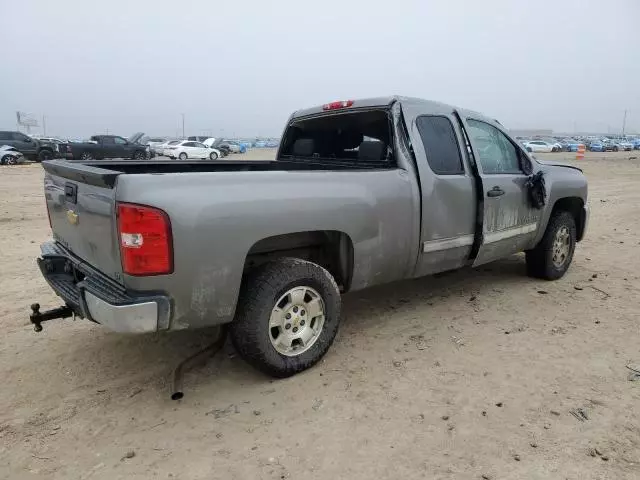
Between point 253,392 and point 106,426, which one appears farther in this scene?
point 253,392

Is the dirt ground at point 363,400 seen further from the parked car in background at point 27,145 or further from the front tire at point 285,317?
the parked car in background at point 27,145

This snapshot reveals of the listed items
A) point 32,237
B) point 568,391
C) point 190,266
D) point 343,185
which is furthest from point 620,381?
point 32,237

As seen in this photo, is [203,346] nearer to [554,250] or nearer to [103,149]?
[554,250]

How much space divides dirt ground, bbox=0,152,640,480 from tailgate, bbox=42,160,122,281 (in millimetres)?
897

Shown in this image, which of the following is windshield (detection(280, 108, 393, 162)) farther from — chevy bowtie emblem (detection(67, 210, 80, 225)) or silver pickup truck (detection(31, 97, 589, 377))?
chevy bowtie emblem (detection(67, 210, 80, 225))

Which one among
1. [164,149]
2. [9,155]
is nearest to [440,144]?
[9,155]

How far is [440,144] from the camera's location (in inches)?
166

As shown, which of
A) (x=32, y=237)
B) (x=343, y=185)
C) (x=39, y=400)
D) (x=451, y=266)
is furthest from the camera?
(x=32, y=237)

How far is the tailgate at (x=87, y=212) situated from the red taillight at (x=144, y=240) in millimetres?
92

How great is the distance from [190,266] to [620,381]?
2882mm

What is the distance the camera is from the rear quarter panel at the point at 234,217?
8.76ft

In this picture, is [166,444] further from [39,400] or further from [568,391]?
[568,391]

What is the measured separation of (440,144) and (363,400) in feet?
7.49

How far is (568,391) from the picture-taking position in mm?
3146
